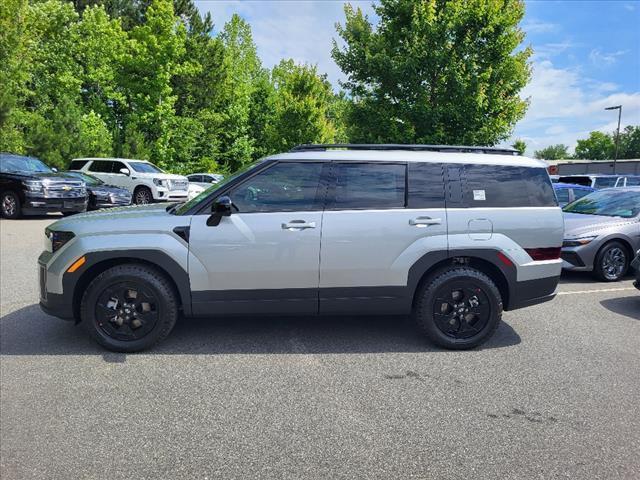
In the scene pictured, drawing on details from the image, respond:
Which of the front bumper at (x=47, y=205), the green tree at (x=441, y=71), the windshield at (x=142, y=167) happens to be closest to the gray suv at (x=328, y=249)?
the front bumper at (x=47, y=205)

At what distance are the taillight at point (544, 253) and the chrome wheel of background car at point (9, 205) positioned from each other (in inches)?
552

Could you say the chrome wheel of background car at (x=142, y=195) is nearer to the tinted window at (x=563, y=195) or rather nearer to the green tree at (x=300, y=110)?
the green tree at (x=300, y=110)

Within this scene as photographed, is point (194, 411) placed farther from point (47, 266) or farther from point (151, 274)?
point (47, 266)

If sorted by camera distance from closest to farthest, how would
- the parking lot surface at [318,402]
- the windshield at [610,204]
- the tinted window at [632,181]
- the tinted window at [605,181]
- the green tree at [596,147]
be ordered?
1. the parking lot surface at [318,402]
2. the windshield at [610,204]
3. the tinted window at [605,181]
4. the tinted window at [632,181]
5. the green tree at [596,147]

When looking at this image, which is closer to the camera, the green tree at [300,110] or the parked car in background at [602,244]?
the parked car in background at [602,244]

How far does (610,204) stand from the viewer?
324 inches

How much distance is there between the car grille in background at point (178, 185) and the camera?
1839 centimetres

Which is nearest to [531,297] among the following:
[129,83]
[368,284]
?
[368,284]

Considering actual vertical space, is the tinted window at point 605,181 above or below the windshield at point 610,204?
above

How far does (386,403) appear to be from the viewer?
327 cm

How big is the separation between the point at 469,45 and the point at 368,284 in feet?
51.2

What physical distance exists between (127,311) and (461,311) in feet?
9.87

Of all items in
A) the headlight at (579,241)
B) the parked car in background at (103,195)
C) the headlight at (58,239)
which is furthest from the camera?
the parked car in background at (103,195)

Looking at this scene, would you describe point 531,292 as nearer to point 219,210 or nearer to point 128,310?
point 219,210
